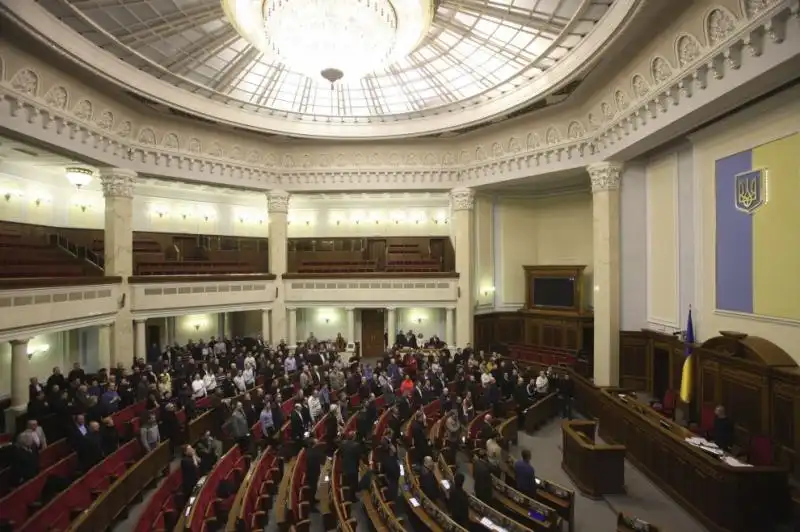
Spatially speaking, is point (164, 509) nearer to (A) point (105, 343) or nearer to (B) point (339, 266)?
(A) point (105, 343)

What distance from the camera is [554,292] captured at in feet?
53.2

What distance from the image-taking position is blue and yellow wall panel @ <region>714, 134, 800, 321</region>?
298 inches

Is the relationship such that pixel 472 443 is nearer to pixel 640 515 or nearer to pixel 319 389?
pixel 640 515

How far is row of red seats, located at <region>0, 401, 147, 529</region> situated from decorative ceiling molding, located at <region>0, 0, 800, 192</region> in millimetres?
6534

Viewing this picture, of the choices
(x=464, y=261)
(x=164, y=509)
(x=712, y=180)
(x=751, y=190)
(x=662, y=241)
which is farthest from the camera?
(x=464, y=261)

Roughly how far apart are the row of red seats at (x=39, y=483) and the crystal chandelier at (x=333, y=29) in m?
7.19

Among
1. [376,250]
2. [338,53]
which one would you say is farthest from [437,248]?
[338,53]

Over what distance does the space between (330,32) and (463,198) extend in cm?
926

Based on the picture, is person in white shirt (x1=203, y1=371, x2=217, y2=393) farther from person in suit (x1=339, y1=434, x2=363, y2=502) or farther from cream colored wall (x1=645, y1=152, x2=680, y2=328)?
cream colored wall (x1=645, y1=152, x2=680, y2=328)

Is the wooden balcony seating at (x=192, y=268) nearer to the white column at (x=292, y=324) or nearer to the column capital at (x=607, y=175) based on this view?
the white column at (x=292, y=324)

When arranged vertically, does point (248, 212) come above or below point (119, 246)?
above

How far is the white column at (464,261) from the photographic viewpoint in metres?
16.3

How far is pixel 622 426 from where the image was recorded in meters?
9.06

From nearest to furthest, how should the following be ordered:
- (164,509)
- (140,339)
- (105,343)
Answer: (164,509) → (105,343) → (140,339)
